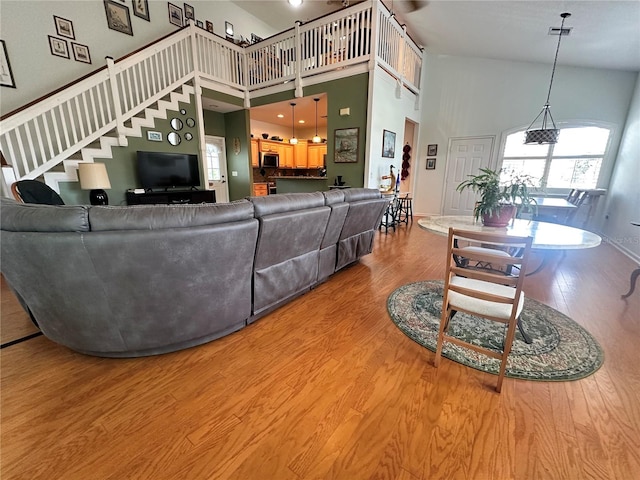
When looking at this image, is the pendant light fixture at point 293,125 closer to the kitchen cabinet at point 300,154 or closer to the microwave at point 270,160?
the kitchen cabinet at point 300,154

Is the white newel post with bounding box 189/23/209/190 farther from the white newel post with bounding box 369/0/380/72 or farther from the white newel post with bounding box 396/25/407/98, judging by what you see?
the white newel post with bounding box 396/25/407/98

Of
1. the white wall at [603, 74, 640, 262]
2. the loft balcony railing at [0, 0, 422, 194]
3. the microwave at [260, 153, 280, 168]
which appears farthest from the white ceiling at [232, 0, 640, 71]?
the microwave at [260, 153, 280, 168]

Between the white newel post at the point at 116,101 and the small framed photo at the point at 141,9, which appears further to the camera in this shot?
the small framed photo at the point at 141,9

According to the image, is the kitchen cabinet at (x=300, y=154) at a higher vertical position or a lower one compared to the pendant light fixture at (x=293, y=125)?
lower

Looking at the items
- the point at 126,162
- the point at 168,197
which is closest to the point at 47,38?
the point at 126,162

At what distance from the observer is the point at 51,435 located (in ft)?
3.94

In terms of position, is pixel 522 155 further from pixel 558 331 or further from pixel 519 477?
pixel 519 477

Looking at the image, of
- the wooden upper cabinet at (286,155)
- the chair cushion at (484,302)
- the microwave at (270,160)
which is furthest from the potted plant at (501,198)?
the wooden upper cabinet at (286,155)

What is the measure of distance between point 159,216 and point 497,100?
7.50 metres

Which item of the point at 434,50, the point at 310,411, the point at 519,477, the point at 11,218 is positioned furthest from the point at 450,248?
the point at 434,50

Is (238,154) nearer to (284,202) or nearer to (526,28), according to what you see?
(284,202)

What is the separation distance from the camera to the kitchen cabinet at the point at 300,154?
391 inches

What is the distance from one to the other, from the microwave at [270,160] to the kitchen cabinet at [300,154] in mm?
1009

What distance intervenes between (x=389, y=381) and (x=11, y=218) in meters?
2.19
